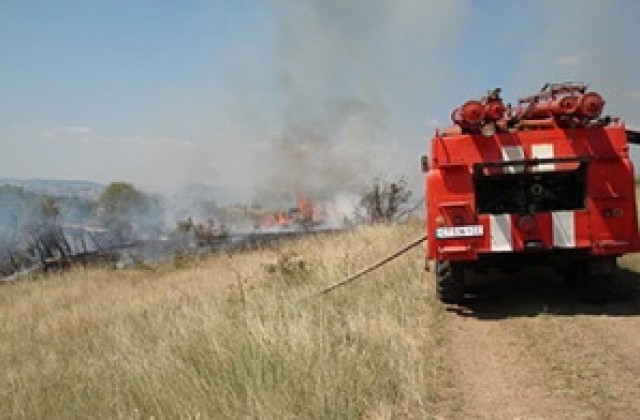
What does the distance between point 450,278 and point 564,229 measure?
1536 mm

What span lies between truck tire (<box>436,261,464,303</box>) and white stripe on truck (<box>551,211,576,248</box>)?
126 cm

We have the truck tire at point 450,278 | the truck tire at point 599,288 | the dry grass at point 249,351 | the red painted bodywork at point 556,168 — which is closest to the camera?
the dry grass at point 249,351

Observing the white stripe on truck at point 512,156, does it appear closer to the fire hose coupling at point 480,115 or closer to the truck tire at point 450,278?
the fire hose coupling at point 480,115

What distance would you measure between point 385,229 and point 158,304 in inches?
272

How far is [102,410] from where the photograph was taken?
6828 mm

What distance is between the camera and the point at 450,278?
9312 mm

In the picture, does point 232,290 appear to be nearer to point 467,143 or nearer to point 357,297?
point 357,297

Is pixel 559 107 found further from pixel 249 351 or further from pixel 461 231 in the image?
pixel 249 351

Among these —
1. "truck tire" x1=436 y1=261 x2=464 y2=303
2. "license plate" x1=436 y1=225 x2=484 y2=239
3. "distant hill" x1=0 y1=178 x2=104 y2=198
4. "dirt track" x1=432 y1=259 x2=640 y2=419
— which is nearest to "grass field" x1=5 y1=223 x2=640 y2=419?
"dirt track" x1=432 y1=259 x2=640 y2=419

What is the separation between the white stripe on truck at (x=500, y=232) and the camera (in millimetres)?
8906

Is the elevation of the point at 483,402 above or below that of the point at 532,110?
below

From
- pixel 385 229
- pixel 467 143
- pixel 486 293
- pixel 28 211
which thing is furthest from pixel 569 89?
pixel 28 211

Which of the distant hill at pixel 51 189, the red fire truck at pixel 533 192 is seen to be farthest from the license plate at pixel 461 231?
the distant hill at pixel 51 189

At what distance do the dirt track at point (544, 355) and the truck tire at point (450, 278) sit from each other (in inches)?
9.5
